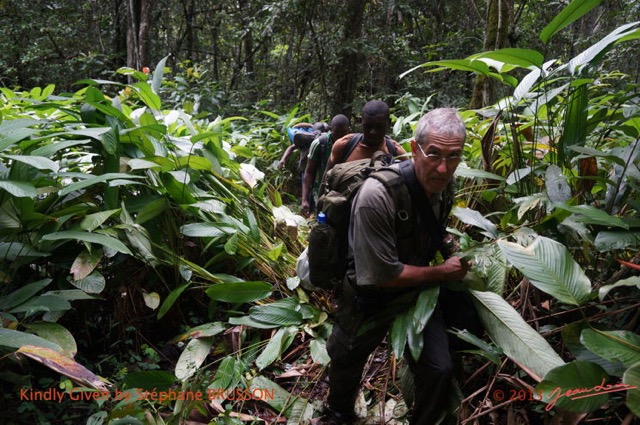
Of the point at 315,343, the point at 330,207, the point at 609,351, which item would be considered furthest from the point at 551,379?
the point at 315,343

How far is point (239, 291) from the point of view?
2.75m

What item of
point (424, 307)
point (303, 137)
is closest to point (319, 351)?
point (424, 307)

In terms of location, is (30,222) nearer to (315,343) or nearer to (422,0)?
(315,343)

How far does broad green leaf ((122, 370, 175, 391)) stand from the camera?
2078mm

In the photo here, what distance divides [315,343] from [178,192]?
4.26 ft

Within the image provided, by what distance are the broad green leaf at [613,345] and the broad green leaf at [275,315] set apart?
1757 millimetres

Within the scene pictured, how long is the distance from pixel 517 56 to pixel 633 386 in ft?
4.38

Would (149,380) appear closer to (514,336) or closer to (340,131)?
(514,336)

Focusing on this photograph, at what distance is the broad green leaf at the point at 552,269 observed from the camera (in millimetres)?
1455

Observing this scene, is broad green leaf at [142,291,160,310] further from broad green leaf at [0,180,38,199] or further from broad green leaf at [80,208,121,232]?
broad green leaf at [0,180,38,199]

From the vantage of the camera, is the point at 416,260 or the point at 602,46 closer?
the point at 602,46

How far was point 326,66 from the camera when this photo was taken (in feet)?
27.8

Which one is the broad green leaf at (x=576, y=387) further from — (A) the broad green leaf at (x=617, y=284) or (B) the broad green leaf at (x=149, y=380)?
(B) the broad green leaf at (x=149, y=380)

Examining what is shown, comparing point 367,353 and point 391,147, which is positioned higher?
point 391,147
